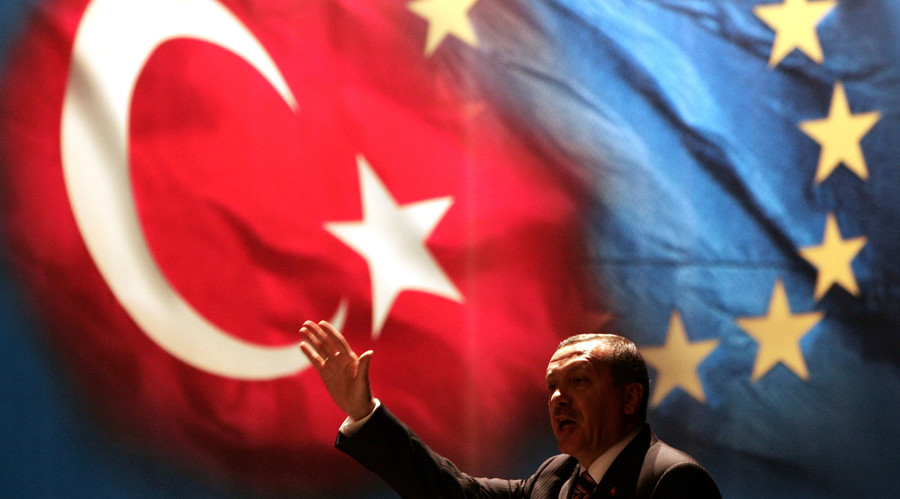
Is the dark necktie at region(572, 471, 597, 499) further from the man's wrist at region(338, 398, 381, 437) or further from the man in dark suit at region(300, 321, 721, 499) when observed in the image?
the man's wrist at region(338, 398, 381, 437)

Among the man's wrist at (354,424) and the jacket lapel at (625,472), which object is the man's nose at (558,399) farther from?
the man's wrist at (354,424)

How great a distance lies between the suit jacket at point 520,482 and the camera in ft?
6.75

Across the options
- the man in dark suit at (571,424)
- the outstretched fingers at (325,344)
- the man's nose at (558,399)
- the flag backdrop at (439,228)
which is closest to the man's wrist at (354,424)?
the man in dark suit at (571,424)

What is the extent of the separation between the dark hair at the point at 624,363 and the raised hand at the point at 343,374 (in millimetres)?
509

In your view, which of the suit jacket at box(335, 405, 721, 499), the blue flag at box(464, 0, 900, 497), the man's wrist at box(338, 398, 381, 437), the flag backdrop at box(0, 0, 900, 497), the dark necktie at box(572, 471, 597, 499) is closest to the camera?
the suit jacket at box(335, 405, 721, 499)

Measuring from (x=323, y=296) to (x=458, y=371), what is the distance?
1.80ft

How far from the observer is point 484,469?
345cm

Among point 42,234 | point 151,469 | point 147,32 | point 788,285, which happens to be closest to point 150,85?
point 147,32

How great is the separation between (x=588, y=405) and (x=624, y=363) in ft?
0.44

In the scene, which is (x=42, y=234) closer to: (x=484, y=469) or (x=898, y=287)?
(x=484, y=469)

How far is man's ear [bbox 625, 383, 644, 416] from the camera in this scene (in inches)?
89.1

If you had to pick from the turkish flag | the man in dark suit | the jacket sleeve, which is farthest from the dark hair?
the turkish flag

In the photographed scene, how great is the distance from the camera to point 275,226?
10.9 ft

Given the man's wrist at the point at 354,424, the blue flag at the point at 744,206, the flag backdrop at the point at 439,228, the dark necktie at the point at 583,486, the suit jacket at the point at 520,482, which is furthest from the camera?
the blue flag at the point at 744,206
